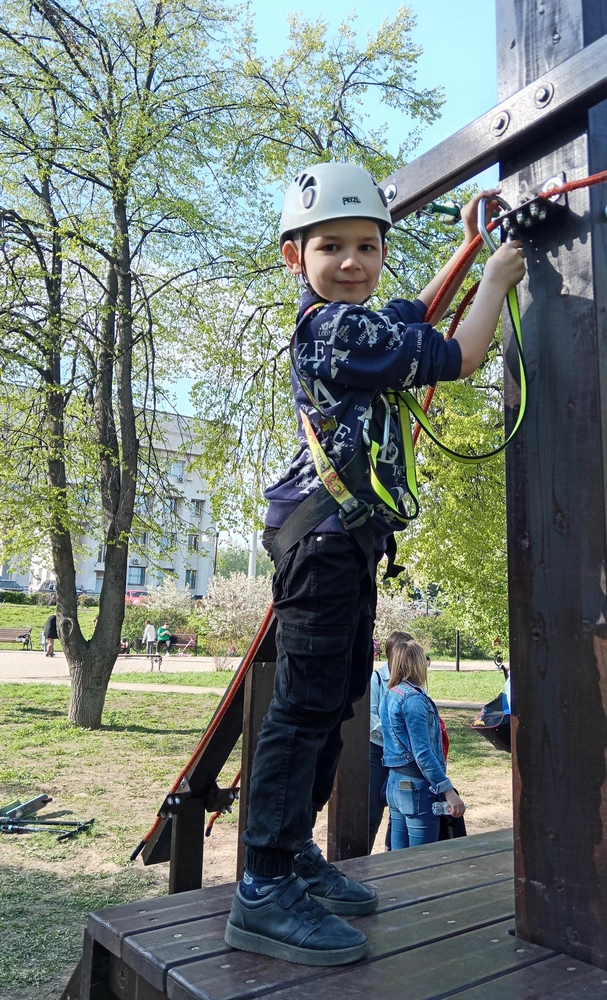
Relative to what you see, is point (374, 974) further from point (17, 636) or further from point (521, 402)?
point (17, 636)

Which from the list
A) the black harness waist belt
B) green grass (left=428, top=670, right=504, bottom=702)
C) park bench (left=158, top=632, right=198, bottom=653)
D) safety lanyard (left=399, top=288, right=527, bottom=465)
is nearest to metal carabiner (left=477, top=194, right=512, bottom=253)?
safety lanyard (left=399, top=288, right=527, bottom=465)

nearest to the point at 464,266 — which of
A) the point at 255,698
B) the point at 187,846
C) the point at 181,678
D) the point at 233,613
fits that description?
the point at 255,698

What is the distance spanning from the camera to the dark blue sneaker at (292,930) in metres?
1.76

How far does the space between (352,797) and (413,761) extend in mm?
1764

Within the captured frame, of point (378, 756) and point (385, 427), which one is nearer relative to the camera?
point (385, 427)

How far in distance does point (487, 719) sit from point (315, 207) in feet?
15.3

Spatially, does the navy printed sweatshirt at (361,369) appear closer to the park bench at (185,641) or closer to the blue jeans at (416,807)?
the blue jeans at (416,807)

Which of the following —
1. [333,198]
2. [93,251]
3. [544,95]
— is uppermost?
[93,251]

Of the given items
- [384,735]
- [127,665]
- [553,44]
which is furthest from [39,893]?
[127,665]

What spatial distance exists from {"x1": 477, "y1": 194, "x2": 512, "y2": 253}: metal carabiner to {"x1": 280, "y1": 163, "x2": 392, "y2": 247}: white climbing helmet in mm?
248

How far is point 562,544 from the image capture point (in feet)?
6.06

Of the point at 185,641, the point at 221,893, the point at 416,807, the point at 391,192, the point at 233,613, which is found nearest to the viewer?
the point at 221,893

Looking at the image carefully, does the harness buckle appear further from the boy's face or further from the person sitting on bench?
the person sitting on bench

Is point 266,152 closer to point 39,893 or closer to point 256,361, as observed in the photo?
point 256,361
